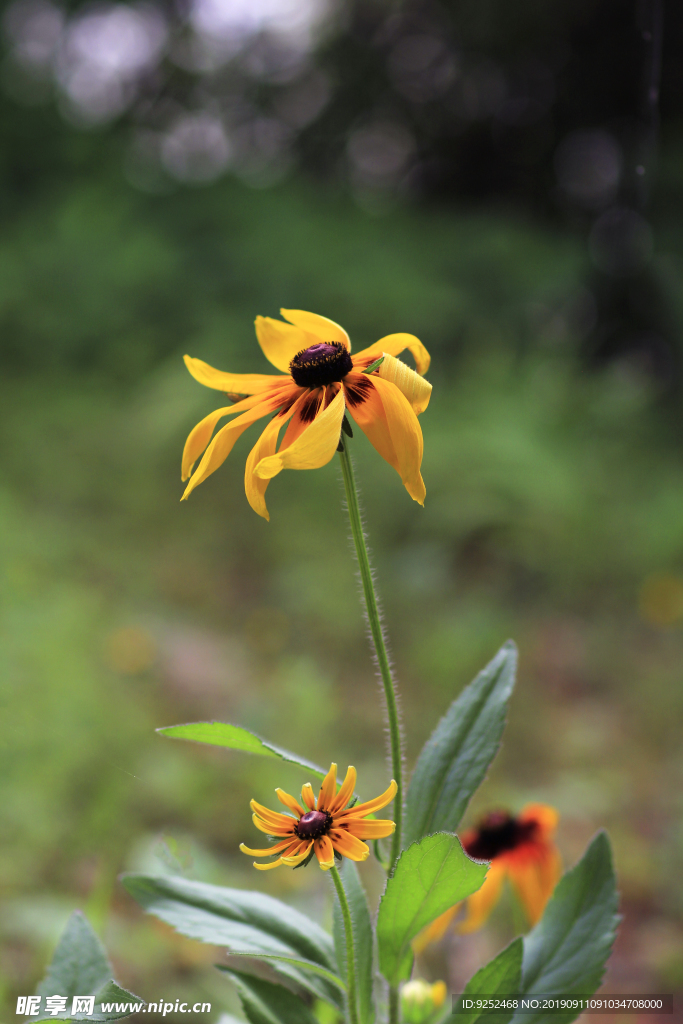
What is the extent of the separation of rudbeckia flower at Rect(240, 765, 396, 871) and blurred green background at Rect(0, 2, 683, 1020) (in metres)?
0.20

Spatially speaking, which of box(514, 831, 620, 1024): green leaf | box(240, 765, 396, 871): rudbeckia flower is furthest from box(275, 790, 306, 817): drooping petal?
box(514, 831, 620, 1024): green leaf

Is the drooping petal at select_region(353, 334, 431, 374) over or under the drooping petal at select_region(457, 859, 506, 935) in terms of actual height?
over

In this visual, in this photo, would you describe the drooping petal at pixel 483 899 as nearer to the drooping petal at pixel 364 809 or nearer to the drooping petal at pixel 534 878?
the drooping petal at pixel 534 878

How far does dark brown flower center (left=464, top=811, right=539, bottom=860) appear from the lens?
0.52 metres

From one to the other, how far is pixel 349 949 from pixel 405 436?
23 centimetres

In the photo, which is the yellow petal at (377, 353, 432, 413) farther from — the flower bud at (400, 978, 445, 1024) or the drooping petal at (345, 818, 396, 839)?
the flower bud at (400, 978, 445, 1024)

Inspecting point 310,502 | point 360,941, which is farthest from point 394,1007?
point 310,502

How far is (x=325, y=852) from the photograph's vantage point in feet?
0.84

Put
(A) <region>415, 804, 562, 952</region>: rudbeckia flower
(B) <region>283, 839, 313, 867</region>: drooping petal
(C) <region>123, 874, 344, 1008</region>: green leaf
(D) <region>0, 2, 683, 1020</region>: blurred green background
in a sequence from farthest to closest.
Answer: (D) <region>0, 2, 683, 1020</region>: blurred green background < (A) <region>415, 804, 562, 952</region>: rudbeckia flower < (C) <region>123, 874, 344, 1008</region>: green leaf < (B) <region>283, 839, 313, 867</region>: drooping petal

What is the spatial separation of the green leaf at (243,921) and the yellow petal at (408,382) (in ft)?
0.95

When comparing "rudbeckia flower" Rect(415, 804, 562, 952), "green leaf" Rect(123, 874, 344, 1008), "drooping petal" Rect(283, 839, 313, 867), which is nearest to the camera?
"drooping petal" Rect(283, 839, 313, 867)

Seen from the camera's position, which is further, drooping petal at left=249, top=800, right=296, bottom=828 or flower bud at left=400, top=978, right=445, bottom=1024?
flower bud at left=400, top=978, right=445, bottom=1024

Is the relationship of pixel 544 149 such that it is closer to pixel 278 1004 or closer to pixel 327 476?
pixel 327 476

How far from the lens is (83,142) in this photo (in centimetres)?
245
